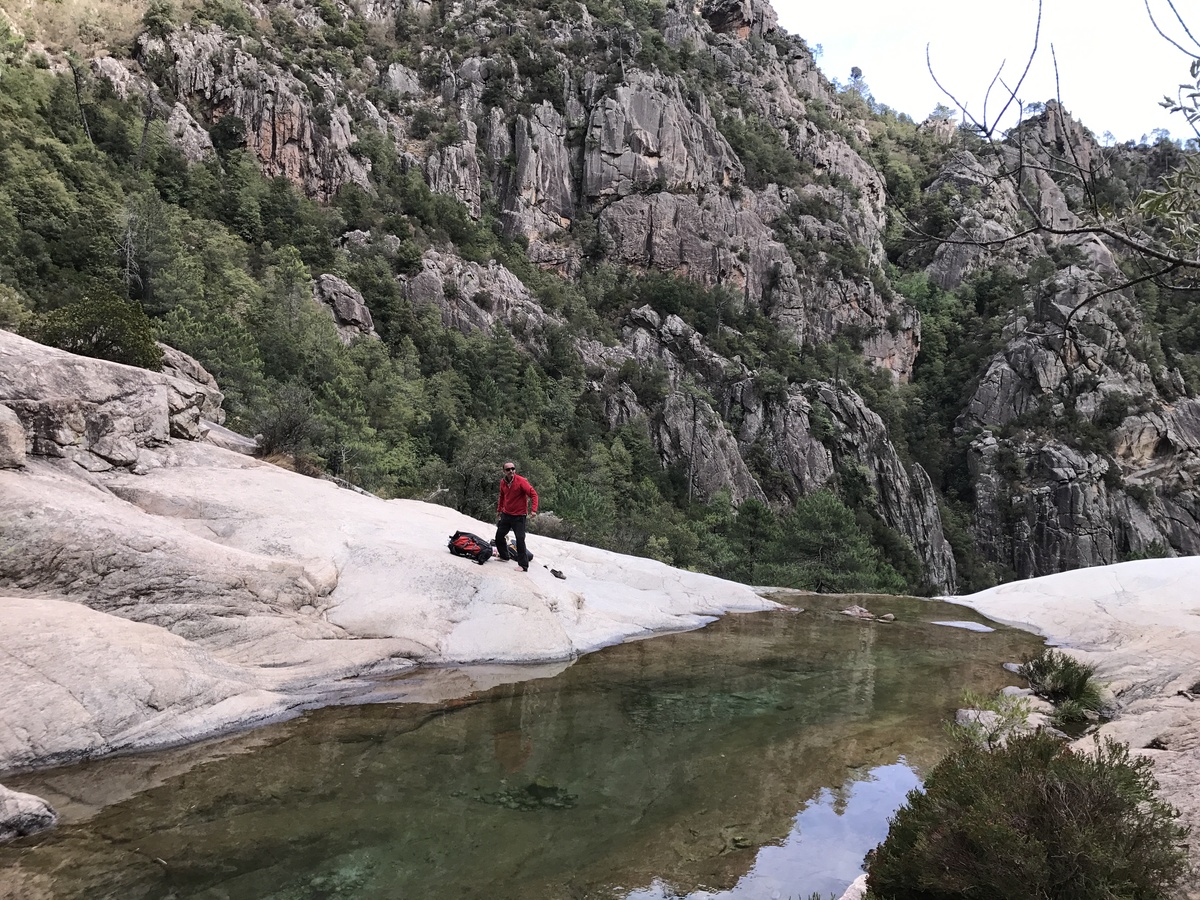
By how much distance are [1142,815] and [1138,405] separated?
286ft

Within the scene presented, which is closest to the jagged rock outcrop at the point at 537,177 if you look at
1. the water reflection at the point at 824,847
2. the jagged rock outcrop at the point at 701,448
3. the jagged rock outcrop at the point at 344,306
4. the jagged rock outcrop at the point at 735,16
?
the jagged rock outcrop at the point at 344,306

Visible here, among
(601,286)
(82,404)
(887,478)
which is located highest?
(601,286)

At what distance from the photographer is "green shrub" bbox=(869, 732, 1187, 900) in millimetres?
3254

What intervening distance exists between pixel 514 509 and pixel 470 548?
1.15 meters

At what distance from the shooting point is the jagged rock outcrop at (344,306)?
166ft

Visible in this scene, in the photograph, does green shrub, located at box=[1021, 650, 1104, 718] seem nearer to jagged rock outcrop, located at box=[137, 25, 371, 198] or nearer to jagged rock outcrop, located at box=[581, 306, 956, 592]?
jagged rock outcrop, located at box=[581, 306, 956, 592]

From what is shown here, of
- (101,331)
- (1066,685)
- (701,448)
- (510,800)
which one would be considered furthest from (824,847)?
(701,448)

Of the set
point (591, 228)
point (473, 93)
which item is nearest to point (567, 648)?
point (591, 228)

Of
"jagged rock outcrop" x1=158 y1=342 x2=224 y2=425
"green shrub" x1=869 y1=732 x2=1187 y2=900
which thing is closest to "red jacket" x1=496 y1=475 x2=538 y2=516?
"green shrub" x1=869 y1=732 x2=1187 y2=900

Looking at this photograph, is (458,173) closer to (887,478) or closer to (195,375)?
(887,478)

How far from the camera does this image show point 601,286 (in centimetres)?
7181

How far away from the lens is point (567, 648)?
36.8ft

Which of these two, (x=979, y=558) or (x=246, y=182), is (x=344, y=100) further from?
(x=979, y=558)

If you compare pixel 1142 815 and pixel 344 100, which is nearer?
pixel 1142 815
